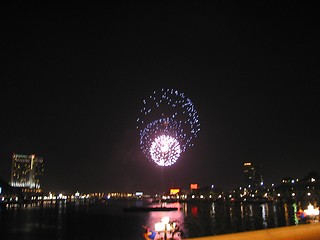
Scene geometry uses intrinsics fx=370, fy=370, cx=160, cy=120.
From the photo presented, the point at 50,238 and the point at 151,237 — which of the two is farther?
the point at 50,238

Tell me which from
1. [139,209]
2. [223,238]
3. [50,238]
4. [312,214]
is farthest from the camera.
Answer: [139,209]

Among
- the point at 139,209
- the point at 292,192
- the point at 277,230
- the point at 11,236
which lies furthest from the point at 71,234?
the point at 292,192

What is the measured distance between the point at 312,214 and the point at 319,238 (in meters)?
24.2

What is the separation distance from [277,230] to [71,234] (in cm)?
5852

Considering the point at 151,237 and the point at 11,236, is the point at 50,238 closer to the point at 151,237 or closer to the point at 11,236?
the point at 11,236

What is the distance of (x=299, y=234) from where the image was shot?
11.7ft

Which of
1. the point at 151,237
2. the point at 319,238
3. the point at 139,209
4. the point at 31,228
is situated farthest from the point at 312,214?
the point at 139,209

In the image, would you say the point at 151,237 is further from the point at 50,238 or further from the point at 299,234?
the point at 50,238

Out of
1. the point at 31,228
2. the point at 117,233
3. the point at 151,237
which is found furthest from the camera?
the point at 31,228

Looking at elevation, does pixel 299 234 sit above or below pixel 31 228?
above

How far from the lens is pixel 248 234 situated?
135 inches

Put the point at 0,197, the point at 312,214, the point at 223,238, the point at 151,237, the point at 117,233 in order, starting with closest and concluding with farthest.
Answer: the point at 223,238 < the point at 151,237 < the point at 312,214 < the point at 117,233 < the point at 0,197

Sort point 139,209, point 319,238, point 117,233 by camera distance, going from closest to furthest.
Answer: point 319,238 → point 117,233 → point 139,209

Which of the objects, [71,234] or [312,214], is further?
[71,234]
